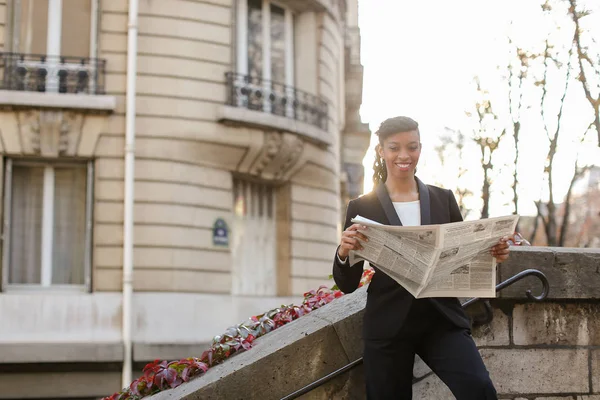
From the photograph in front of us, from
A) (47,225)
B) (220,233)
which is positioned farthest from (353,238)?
(220,233)

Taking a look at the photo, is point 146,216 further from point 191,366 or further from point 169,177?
point 191,366

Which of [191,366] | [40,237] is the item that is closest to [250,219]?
[40,237]

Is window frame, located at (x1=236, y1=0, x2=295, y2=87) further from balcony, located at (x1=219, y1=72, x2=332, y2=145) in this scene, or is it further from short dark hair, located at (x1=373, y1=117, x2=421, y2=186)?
short dark hair, located at (x1=373, y1=117, x2=421, y2=186)

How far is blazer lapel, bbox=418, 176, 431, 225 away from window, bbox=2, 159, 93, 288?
1093 cm

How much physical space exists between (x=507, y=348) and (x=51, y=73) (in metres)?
11.0

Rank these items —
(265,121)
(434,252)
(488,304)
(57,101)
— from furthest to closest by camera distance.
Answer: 1. (265,121)
2. (57,101)
3. (488,304)
4. (434,252)

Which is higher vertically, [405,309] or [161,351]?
[405,309]

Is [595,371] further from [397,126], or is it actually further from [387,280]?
[397,126]

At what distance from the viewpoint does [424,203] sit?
13.2 ft

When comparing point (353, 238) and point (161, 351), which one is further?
point (161, 351)

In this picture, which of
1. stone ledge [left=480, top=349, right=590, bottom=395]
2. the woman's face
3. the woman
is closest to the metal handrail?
stone ledge [left=480, top=349, right=590, bottom=395]

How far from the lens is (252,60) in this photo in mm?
16172

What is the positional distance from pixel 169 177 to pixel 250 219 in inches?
84.0

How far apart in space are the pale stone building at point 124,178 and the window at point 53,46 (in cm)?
2
